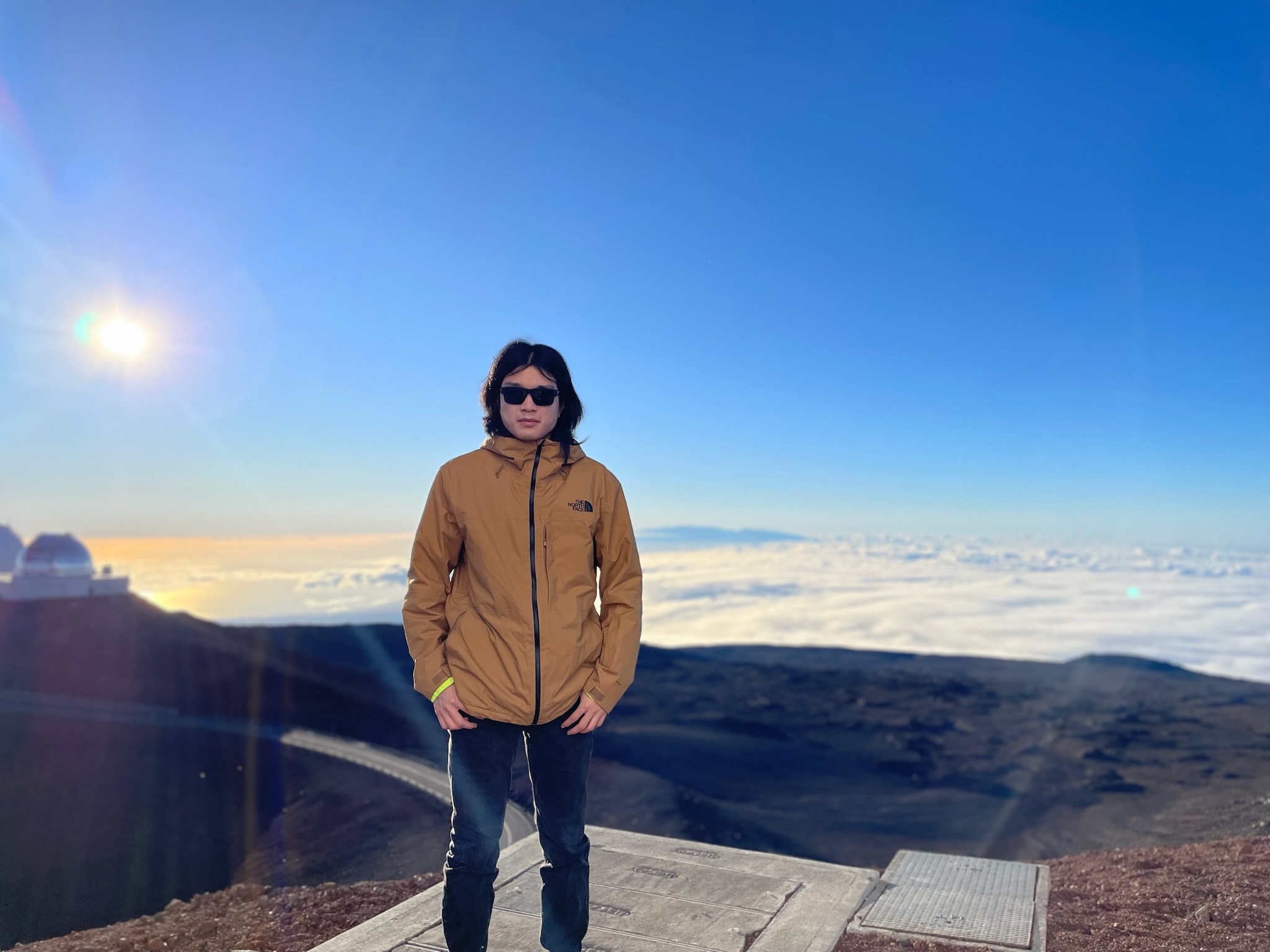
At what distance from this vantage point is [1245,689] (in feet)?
136

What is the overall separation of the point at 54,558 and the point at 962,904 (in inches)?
1289

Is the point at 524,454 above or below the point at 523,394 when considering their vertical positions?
below

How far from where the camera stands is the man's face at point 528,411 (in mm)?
3301

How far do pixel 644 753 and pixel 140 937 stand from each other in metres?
18.7

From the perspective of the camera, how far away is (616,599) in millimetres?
3379

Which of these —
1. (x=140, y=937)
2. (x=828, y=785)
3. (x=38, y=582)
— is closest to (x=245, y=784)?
(x=140, y=937)

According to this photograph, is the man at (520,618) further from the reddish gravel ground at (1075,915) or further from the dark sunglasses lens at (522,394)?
the reddish gravel ground at (1075,915)

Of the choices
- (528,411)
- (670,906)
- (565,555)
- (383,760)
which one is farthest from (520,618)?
(383,760)

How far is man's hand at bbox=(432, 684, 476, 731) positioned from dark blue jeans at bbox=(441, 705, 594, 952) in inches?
2.3

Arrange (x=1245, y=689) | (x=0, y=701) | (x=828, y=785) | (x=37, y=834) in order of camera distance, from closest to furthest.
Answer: (x=37, y=834)
(x=0, y=701)
(x=828, y=785)
(x=1245, y=689)

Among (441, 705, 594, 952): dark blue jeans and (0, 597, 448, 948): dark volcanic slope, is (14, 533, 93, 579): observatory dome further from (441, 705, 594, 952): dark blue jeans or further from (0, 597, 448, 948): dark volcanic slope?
(441, 705, 594, 952): dark blue jeans

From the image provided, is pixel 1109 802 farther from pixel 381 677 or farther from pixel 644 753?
pixel 381 677

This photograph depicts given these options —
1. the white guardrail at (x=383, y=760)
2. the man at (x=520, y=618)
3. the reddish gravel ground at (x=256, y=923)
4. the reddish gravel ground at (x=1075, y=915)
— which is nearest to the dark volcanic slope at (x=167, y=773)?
the white guardrail at (x=383, y=760)

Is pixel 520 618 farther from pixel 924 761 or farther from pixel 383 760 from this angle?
pixel 924 761
